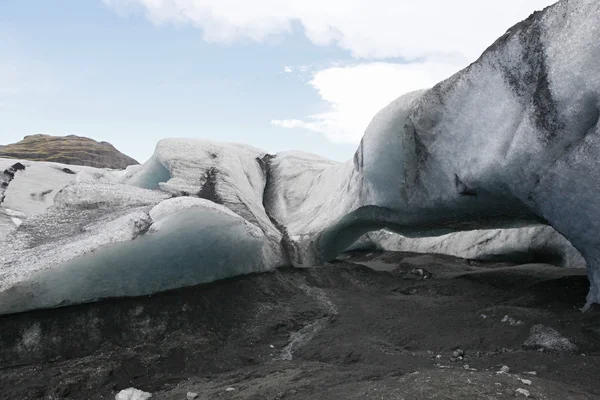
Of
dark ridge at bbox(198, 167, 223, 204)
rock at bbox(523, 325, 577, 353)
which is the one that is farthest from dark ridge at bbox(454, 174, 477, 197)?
dark ridge at bbox(198, 167, 223, 204)

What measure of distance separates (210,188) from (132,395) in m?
5.14

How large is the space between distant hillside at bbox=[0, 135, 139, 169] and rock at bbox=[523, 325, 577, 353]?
116 ft

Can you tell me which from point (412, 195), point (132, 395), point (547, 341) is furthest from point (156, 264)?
point (547, 341)

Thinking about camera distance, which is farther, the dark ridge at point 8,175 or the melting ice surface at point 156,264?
the dark ridge at point 8,175

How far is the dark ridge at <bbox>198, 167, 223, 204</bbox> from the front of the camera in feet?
29.6

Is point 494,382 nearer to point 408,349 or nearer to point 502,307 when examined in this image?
point 408,349

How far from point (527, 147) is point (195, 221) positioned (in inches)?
177

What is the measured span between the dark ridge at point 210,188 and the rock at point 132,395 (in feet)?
14.2

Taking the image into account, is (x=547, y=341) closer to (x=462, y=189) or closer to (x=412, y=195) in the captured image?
(x=462, y=189)

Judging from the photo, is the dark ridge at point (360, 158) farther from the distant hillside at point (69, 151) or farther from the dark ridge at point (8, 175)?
the distant hillside at point (69, 151)

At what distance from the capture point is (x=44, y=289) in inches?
226

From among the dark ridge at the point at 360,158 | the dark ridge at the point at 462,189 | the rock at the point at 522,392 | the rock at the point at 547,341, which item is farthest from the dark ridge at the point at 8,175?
the rock at the point at 522,392

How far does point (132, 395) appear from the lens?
490 cm

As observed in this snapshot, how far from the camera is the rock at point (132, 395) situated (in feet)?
15.9
